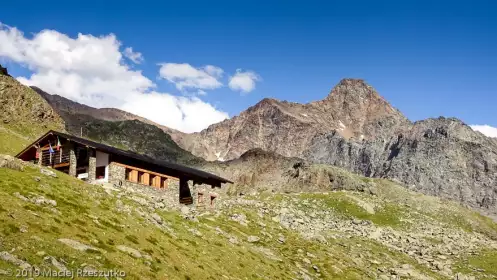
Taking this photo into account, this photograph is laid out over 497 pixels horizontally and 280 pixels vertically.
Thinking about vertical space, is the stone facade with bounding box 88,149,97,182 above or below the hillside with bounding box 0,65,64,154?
below

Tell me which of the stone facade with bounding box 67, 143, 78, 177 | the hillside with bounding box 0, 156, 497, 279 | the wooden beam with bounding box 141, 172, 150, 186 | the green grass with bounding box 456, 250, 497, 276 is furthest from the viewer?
the green grass with bounding box 456, 250, 497, 276

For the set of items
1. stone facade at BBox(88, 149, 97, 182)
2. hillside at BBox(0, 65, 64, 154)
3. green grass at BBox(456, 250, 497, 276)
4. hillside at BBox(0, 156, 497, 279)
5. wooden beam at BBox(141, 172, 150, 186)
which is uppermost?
hillside at BBox(0, 65, 64, 154)

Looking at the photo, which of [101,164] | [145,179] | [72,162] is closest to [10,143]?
[72,162]

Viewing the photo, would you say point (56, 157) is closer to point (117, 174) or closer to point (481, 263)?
point (117, 174)

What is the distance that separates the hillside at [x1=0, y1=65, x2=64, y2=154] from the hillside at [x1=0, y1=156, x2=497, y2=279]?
263ft

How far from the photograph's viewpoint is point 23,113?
151m

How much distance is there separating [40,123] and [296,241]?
117 meters

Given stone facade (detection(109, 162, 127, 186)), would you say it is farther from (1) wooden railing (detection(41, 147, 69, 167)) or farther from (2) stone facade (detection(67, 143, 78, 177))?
(1) wooden railing (detection(41, 147, 69, 167))

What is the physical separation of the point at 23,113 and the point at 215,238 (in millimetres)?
122483

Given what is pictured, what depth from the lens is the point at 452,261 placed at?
81938 millimetres

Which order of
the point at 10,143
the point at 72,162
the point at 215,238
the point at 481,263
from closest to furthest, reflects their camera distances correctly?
the point at 215,238, the point at 72,162, the point at 481,263, the point at 10,143

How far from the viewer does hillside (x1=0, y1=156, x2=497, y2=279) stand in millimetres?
30812

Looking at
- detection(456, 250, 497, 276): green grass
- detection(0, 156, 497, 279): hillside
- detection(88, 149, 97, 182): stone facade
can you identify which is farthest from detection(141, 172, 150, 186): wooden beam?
detection(456, 250, 497, 276): green grass

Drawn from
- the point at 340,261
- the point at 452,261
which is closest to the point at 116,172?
the point at 340,261
